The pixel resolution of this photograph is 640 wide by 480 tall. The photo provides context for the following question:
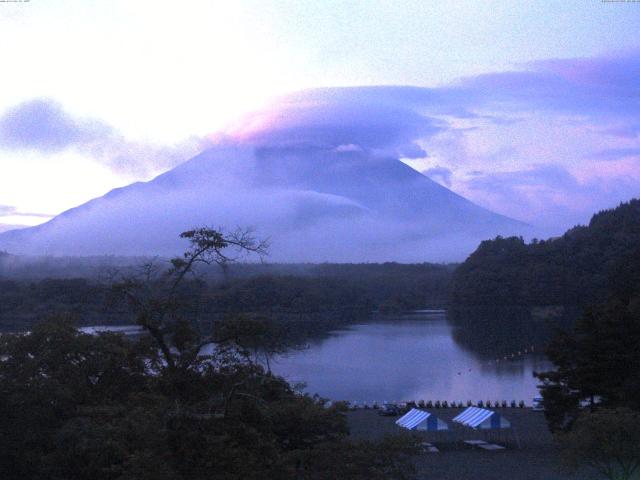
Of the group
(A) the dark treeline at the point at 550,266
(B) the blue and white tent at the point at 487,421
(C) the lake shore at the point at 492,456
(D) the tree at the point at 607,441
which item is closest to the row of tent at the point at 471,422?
(B) the blue and white tent at the point at 487,421

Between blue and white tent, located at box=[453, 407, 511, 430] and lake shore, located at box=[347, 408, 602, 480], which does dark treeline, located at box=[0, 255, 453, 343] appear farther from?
blue and white tent, located at box=[453, 407, 511, 430]

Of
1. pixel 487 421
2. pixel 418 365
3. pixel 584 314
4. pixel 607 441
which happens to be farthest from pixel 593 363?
pixel 418 365

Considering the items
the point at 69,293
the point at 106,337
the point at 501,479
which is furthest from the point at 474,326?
the point at 106,337

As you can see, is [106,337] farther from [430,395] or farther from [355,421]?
[430,395]

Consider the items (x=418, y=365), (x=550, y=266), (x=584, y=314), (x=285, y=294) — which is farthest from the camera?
(x=550, y=266)

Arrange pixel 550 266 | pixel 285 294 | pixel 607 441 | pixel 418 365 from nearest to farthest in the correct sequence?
pixel 607 441, pixel 418 365, pixel 285 294, pixel 550 266

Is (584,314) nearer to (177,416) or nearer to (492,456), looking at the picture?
(492,456)

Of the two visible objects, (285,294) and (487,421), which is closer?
(487,421)
